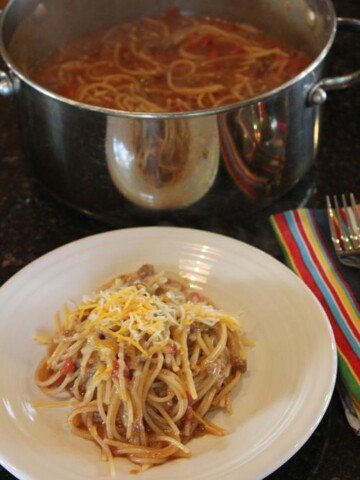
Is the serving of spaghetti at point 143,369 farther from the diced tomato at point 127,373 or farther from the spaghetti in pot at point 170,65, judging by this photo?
the spaghetti in pot at point 170,65

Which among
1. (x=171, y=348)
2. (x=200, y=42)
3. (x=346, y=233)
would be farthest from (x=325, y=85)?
(x=171, y=348)

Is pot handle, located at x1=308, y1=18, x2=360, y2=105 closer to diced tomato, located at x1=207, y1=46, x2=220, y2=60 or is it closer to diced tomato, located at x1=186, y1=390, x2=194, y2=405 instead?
diced tomato, located at x1=207, y1=46, x2=220, y2=60

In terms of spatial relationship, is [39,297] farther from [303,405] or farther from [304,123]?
[304,123]

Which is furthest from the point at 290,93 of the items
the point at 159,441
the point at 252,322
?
the point at 159,441

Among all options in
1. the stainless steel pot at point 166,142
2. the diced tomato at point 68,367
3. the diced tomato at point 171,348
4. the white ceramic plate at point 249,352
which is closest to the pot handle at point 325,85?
the stainless steel pot at point 166,142

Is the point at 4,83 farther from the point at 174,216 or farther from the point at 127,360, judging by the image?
the point at 127,360

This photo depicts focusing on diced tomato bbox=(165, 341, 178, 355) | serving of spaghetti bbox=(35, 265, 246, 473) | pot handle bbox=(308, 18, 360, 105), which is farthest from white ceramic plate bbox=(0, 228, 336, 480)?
pot handle bbox=(308, 18, 360, 105)

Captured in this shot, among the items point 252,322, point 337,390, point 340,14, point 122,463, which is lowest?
point 340,14
